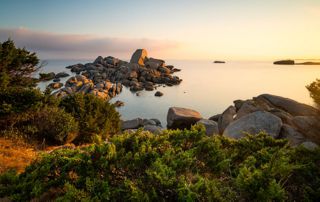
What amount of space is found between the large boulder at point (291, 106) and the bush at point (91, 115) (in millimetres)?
11176

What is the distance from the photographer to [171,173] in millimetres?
Result: 3779

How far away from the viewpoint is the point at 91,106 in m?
14.0

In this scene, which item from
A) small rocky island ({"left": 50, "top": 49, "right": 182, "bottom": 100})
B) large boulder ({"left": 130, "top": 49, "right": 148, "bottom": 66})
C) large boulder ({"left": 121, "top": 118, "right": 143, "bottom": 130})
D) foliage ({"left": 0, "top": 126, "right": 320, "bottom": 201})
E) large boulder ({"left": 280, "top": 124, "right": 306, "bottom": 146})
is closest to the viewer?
foliage ({"left": 0, "top": 126, "right": 320, "bottom": 201})

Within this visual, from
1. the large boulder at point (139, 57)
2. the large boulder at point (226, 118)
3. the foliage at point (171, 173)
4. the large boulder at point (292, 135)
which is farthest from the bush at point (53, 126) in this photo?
the large boulder at point (139, 57)

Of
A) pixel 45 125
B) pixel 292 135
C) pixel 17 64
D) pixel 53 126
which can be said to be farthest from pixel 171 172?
pixel 17 64

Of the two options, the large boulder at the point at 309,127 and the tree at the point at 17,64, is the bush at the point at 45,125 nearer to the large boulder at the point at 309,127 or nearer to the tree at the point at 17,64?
the tree at the point at 17,64

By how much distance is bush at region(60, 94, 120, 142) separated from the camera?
1314 cm

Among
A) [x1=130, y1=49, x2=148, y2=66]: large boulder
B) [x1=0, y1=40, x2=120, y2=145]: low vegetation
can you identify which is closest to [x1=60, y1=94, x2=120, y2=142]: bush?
[x1=0, y1=40, x2=120, y2=145]: low vegetation

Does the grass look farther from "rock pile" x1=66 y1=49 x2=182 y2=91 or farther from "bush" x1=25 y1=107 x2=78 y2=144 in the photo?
"rock pile" x1=66 y1=49 x2=182 y2=91

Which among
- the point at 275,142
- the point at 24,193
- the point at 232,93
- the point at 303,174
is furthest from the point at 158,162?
the point at 232,93

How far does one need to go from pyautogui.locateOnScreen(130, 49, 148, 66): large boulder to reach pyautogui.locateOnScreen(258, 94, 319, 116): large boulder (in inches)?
2718

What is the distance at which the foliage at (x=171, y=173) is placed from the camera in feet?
11.1

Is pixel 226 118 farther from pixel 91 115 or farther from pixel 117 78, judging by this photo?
pixel 117 78

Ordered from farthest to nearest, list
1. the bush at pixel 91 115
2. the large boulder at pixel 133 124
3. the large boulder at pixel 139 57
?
the large boulder at pixel 139 57 → the large boulder at pixel 133 124 → the bush at pixel 91 115
